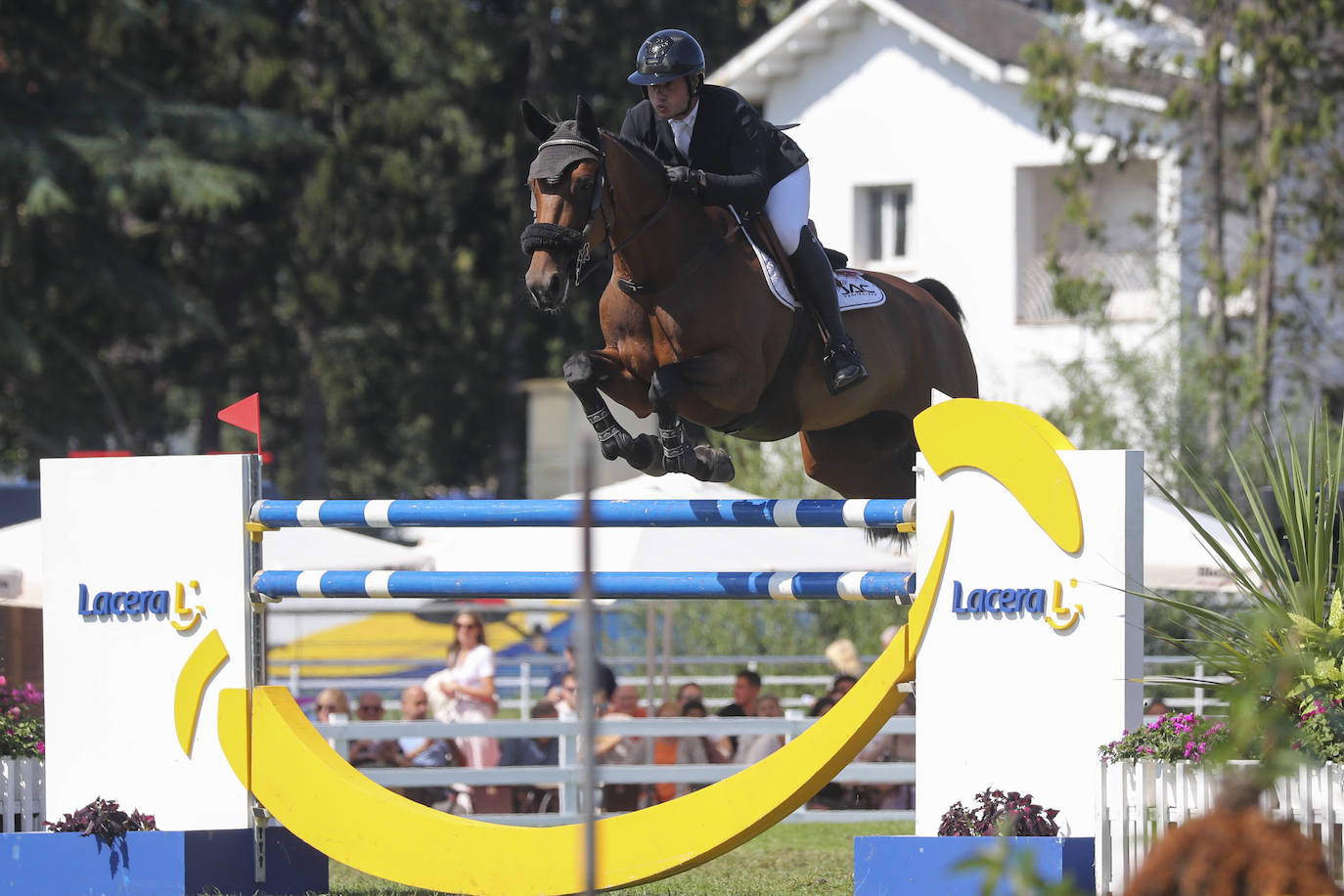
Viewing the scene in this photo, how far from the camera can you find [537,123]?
197 inches

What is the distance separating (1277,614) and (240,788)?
2.72 meters

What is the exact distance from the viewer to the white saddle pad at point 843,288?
5.36 metres

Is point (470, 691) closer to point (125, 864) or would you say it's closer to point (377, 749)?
point (377, 749)

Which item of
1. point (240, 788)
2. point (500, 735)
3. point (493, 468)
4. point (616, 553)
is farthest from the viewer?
point (493, 468)

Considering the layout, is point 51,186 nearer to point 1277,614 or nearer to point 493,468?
point 493,468

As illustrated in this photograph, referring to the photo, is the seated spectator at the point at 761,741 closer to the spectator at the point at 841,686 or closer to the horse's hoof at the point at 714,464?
the spectator at the point at 841,686

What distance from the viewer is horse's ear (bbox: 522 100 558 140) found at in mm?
4957

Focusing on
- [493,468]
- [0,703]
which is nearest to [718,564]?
[0,703]

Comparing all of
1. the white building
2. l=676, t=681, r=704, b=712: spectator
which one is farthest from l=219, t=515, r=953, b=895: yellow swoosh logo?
the white building

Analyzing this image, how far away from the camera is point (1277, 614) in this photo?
11.8 feet

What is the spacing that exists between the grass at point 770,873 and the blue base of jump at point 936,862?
0.94 meters

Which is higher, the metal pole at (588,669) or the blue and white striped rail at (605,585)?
the metal pole at (588,669)

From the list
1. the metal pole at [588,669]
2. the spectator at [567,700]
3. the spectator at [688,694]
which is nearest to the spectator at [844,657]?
the spectator at [688,694]

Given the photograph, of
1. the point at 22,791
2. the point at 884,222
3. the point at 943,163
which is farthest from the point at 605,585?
the point at 884,222
